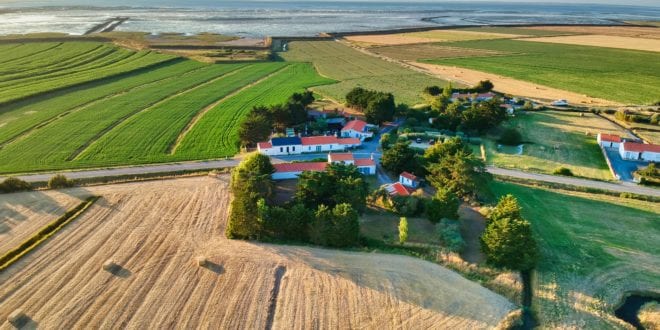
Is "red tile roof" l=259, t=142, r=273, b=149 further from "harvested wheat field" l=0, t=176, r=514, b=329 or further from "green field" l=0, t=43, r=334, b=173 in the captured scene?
"harvested wheat field" l=0, t=176, r=514, b=329

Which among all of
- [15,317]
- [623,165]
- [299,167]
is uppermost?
[623,165]

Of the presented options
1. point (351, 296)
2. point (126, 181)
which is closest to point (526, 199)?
point (351, 296)

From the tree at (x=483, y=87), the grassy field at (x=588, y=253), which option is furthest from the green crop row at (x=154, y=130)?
the tree at (x=483, y=87)

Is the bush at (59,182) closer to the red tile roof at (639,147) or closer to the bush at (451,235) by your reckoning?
the bush at (451,235)

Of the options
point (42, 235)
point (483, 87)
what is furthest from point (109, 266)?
point (483, 87)

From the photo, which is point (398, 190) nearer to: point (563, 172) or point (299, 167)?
point (299, 167)

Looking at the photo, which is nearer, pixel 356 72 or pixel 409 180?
pixel 409 180

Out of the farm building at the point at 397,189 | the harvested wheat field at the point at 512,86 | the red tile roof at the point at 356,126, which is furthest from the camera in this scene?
the harvested wheat field at the point at 512,86
